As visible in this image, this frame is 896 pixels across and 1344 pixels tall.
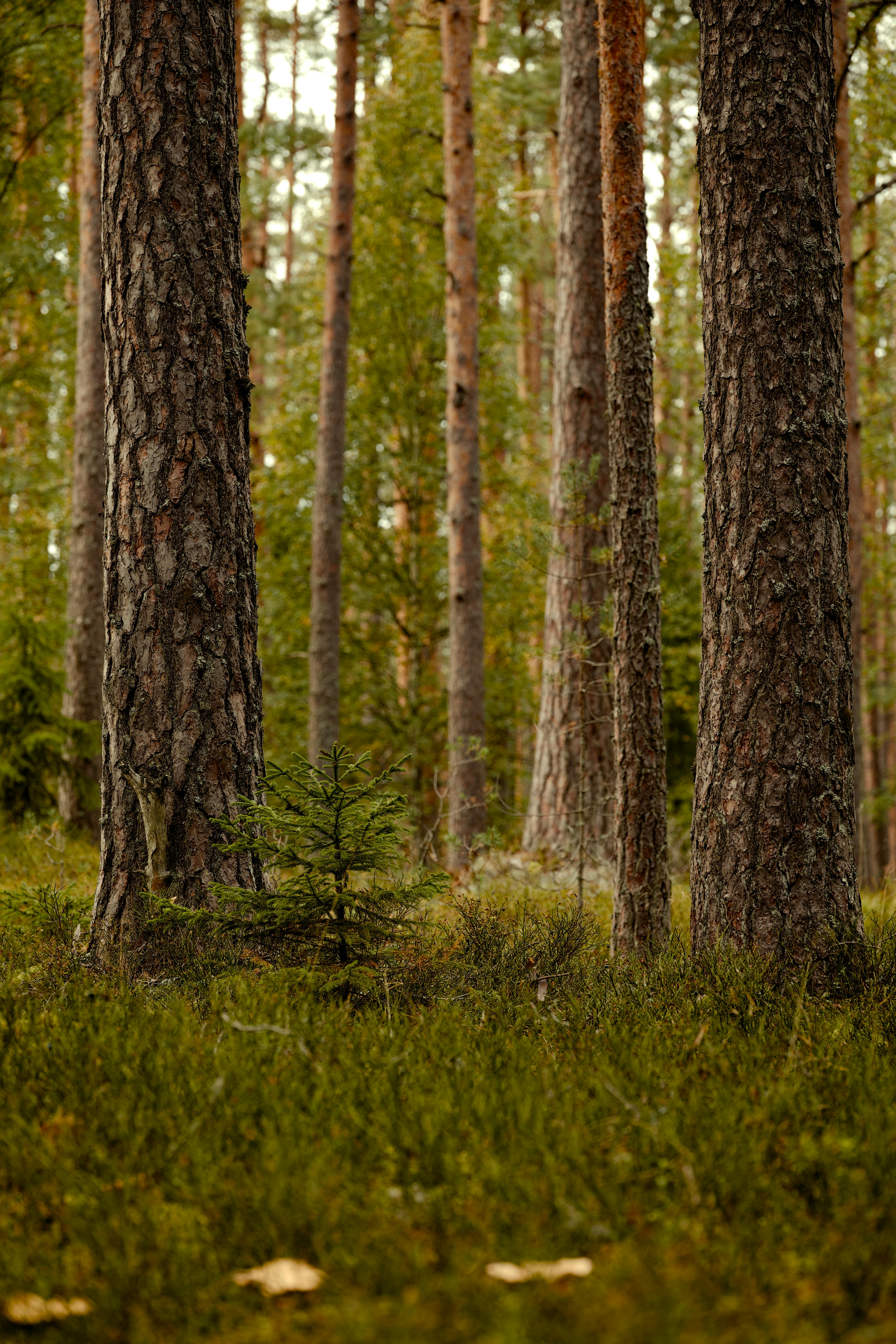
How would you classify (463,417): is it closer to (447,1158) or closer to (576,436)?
(576,436)

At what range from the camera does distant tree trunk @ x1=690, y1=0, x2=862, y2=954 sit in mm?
4422

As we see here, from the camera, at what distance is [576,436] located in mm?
10164

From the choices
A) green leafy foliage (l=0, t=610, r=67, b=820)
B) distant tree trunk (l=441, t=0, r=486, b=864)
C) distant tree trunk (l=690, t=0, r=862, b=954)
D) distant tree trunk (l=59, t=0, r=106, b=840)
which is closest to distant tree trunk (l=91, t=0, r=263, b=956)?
distant tree trunk (l=690, t=0, r=862, b=954)

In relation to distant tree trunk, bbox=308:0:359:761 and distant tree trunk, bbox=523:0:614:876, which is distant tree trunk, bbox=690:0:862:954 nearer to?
distant tree trunk, bbox=523:0:614:876

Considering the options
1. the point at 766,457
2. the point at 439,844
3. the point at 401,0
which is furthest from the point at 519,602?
the point at 401,0

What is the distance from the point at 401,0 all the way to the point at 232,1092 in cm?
2124

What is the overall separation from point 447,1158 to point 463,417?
10.1 m

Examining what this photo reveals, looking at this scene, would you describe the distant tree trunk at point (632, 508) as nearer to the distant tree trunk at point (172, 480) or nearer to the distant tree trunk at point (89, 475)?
the distant tree trunk at point (172, 480)

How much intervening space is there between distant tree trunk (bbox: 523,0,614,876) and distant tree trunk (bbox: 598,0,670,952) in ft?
12.3

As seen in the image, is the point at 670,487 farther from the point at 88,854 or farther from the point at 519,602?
the point at 88,854

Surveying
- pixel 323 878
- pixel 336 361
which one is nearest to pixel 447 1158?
pixel 323 878

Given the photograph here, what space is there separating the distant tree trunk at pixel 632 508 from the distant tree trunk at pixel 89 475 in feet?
20.7

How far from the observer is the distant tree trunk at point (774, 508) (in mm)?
4422

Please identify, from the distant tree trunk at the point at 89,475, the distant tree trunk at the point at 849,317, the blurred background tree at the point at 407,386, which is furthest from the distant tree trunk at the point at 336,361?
the distant tree trunk at the point at 849,317
